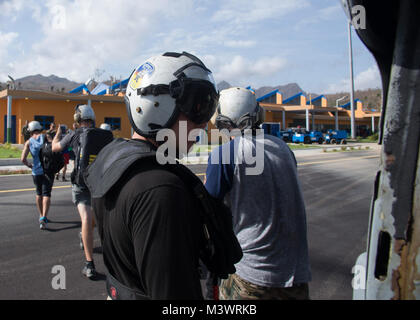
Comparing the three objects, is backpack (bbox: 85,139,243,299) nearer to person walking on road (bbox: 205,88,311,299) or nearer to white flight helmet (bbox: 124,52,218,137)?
white flight helmet (bbox: 124,52,218,137)

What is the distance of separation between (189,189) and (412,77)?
872 millimetres

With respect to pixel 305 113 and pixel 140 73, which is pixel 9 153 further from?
pixel 305 113

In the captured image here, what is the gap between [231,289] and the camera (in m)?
2.17

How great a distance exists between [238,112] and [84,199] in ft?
8.86

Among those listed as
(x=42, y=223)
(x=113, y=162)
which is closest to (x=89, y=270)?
(x=42, y=223)

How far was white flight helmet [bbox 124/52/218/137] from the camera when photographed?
1440 millimetres

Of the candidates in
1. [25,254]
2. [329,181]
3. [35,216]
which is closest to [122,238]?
[25,254]

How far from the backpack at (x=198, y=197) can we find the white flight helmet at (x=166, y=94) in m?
0.13

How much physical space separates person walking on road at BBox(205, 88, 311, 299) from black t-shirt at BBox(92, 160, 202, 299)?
35.0 inches

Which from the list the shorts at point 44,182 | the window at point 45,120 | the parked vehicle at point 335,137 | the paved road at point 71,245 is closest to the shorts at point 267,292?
the paved road at point 71,245

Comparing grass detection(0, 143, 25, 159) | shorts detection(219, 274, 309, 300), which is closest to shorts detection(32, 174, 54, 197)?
shorts detection(219, 274, 309, 300)

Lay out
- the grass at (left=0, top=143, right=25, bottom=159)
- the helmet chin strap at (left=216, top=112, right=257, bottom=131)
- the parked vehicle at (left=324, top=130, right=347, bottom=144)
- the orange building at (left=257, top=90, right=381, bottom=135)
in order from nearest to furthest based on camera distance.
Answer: the helmet chin strap at (left=216, top=112, right=257, bottom=131), the grass at (left=0, top=143, right=25, bottom=159), the parked vehicle at (left=324, top=130, right=347, bottom=144), the orange building at (left=257, top=90, right=381, bottom=135)

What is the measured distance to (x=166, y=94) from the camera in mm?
1443

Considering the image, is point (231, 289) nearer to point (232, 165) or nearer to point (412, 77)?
point (232, 165)
